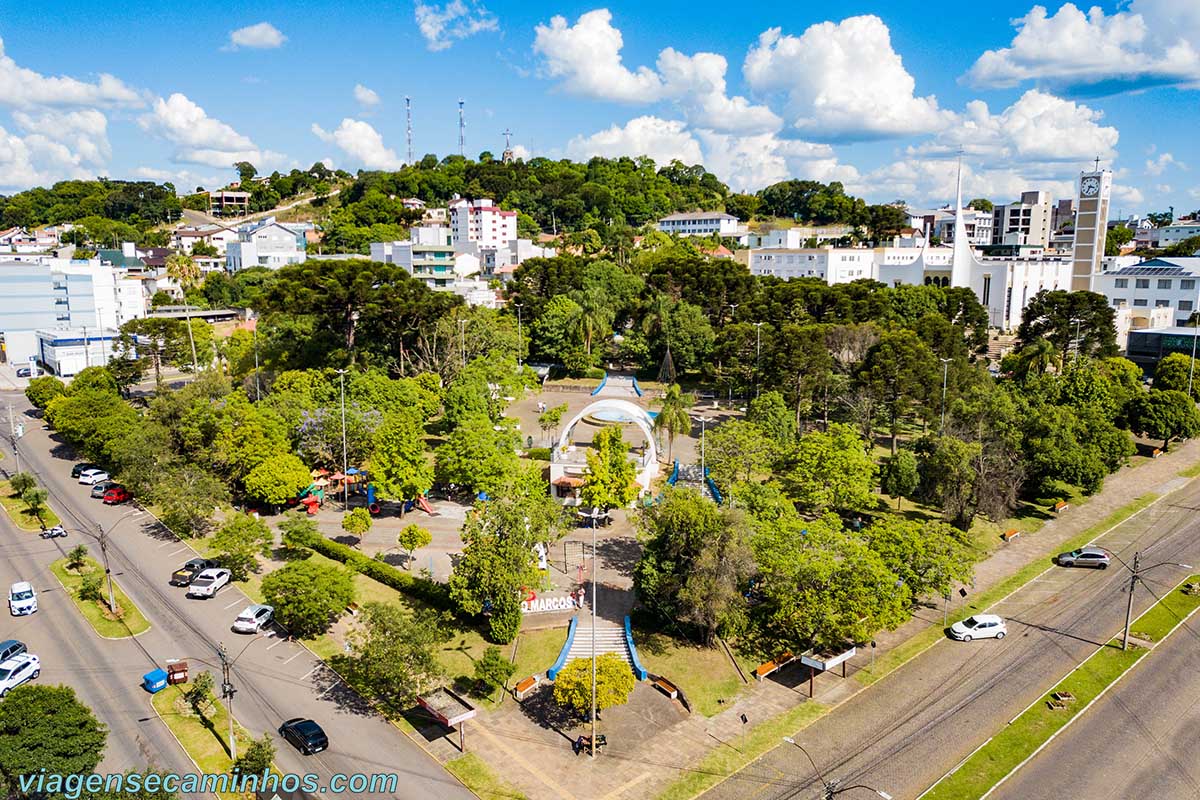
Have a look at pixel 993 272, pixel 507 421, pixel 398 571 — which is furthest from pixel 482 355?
pixel 993 272

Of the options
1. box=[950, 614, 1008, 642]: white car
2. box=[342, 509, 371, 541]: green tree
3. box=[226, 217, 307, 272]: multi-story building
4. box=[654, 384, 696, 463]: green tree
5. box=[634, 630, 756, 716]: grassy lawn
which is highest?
box=[226, 217, 307, 272]: multi-story building

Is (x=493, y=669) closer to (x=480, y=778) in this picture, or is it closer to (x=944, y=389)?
(x=480, y=778)

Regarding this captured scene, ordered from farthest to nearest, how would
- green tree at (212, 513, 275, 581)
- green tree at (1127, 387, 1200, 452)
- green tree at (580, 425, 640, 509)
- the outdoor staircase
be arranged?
1. green tree at (1127, 387, 1200, 452)
2. green tree at (580, 425, 640, 509)
3. green tree at (212, 513, 275, 581)
4. the outdoor staircase

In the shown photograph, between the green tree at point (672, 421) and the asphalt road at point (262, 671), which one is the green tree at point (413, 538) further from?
the green tree at point (672, 421)

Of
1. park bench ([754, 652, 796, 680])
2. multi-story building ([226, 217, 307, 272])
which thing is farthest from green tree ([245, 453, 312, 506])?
multi-story building ([226, 217, 307, 272])

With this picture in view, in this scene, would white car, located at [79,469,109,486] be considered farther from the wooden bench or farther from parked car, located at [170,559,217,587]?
the wooden bench

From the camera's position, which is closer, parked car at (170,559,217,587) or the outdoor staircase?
the outdoor staircase

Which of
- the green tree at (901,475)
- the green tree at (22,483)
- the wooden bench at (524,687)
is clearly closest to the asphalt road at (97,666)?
the green tree at (22,483)

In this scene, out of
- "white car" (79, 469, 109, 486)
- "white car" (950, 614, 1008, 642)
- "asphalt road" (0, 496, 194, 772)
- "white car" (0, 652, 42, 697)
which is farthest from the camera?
"white car" (79, 469, 109, 486)
